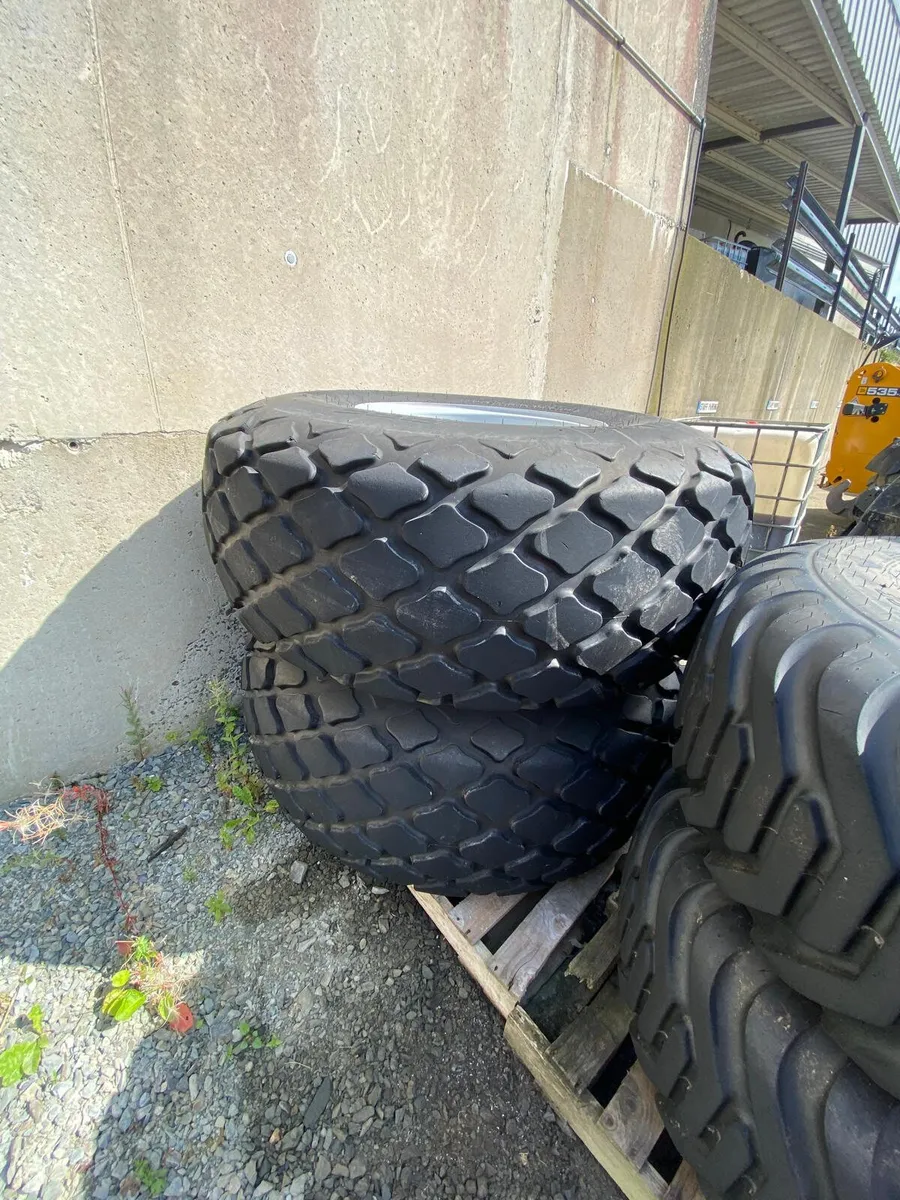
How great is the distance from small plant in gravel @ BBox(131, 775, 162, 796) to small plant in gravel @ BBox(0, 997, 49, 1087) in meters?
0.52

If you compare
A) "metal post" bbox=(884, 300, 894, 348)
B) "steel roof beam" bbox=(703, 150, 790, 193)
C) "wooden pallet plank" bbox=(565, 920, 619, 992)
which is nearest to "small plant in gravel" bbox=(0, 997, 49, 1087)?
"wooden pallet plank" bbox=(565, 920, 619, 992)

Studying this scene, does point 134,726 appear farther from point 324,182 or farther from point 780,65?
point 780,65

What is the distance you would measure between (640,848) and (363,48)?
→ 231 centimetres

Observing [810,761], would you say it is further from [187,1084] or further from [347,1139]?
[187,1084]

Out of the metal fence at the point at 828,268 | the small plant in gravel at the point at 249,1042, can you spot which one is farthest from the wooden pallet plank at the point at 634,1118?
the metal fence at the point at 828,268

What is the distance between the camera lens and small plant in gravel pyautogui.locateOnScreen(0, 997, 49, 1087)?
0.90 metres

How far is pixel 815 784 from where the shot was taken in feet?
1.92

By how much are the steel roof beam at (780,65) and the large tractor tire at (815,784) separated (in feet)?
20.3

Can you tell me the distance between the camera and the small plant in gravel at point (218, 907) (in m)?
1.16

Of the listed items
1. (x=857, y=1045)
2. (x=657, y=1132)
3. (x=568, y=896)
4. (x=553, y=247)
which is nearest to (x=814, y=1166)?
(x=857, y=1045)

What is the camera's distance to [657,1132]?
84cm

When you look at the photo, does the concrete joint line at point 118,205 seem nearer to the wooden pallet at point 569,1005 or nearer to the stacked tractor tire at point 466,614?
the stacked tractor tire at point 466,614

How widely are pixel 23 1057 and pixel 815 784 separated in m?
1.30

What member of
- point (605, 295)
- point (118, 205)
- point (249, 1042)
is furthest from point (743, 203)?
point (249, 1042)
